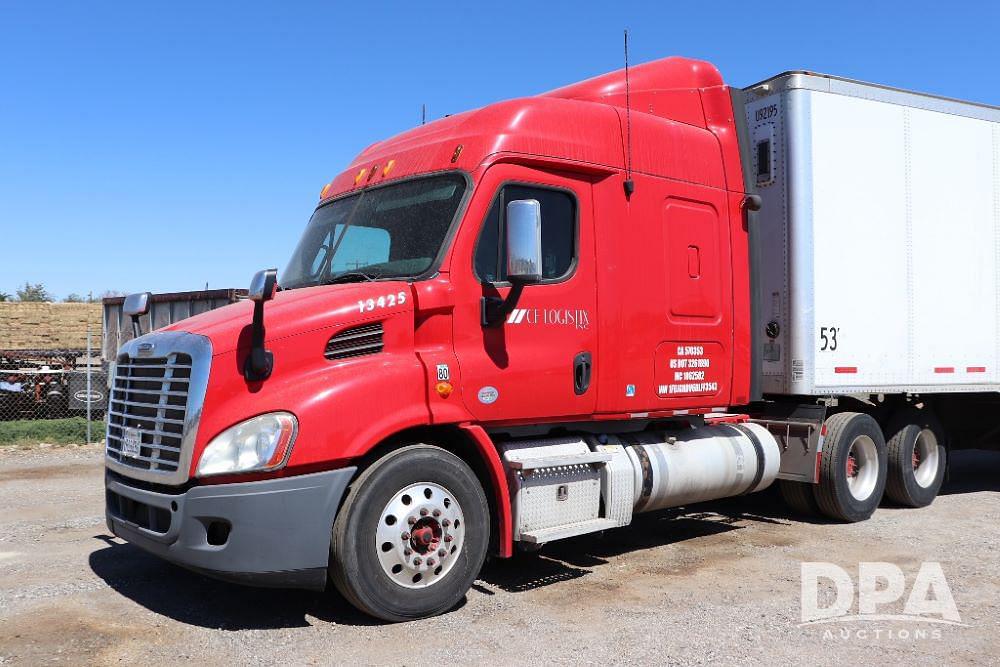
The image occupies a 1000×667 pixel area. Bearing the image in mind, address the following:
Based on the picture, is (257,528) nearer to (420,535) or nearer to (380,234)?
(420,535)

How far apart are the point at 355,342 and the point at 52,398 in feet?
47.5

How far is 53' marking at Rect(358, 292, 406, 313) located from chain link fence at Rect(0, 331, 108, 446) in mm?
9840

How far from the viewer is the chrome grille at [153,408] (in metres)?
4.89

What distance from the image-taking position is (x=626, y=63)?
670 cm

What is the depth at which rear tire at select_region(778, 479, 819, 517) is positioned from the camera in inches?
333

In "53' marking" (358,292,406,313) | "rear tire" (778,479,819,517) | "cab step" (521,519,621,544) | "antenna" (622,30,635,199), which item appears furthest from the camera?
"rear tire" (778,479,819,517)

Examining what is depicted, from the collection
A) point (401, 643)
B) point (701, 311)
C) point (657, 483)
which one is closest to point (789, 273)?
point (701, 311)

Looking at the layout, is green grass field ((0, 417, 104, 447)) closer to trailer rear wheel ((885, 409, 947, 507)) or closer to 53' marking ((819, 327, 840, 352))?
53' marking ((819, 327, 840, 352))

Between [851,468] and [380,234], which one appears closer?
[380,234]

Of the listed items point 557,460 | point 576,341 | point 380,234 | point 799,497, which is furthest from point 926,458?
point 380,234

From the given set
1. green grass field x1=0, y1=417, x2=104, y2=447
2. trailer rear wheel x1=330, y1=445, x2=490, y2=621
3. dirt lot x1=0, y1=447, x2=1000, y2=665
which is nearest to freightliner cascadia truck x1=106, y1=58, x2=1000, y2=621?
trailer rear wheel x1=330, y1=445, x2=490, y2=621

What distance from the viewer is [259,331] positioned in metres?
4.82

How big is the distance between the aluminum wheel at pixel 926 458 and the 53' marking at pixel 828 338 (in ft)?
6.94

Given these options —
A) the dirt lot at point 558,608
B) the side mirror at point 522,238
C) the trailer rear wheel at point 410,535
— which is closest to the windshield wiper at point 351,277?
the side mirror at point 522,238
